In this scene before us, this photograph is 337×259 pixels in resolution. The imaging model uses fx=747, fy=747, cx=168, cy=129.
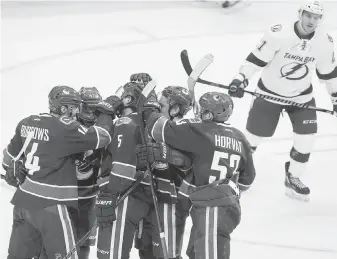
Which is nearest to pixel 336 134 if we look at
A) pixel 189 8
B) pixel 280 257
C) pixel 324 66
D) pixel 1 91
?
pixel 324 66

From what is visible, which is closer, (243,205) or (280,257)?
(280,257)

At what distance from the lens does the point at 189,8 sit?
400 inches

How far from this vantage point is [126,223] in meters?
3.69

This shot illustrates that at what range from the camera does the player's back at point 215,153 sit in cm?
355

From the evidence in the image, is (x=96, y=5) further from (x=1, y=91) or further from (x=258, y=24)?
(x=1, y=91)

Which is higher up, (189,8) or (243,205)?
(189,8)

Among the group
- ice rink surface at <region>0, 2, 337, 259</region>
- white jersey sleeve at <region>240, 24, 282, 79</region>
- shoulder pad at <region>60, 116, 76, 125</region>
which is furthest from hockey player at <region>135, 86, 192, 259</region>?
white jersey sleeve at <region>240, 24, 282, 79</region>

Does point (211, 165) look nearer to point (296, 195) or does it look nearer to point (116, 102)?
point (116, 102)

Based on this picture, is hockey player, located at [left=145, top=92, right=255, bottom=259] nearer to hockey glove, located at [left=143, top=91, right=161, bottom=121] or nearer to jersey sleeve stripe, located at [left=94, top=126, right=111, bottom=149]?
hockey glove, located at [left=143, top=91, right=161, bottom=121]

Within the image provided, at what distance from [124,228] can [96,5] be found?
6.70 m

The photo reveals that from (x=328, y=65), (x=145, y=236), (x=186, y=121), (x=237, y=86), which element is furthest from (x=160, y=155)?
(x=328, y=65)

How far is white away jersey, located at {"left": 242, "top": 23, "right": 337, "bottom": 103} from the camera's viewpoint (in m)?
5.13

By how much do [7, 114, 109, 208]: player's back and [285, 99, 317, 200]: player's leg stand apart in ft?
6.95

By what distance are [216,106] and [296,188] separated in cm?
192
